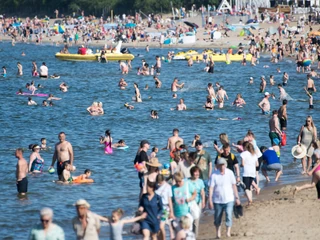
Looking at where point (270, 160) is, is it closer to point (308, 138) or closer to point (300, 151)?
point (300, 151)

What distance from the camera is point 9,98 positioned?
141 feet

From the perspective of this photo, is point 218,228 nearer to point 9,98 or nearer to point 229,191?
point 229,191

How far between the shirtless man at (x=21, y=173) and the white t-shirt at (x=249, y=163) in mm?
4794

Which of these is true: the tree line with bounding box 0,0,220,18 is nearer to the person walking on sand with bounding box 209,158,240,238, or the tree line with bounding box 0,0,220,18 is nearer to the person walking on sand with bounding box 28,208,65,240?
the person walking on sand with bounding box 209,158,240,238

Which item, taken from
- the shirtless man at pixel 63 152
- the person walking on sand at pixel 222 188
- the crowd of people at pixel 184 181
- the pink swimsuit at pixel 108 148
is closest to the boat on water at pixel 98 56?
the pink swimsuit at pixel 108 148

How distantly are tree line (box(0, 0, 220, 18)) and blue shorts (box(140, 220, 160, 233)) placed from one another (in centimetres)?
7475

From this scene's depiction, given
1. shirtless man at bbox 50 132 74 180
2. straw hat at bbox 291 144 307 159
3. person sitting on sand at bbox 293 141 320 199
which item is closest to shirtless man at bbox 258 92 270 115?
straw hat at bbox 291 144 307 159

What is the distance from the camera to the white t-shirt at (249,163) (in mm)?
16062

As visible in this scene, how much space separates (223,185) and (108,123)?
2016 centimetres

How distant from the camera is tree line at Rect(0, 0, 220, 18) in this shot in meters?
88.4

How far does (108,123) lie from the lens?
33.1 m

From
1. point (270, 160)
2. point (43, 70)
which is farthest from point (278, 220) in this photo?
point (43, 70)

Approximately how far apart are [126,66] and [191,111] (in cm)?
1792

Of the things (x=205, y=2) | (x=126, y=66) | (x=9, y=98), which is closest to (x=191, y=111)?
(x=9, y=98)
